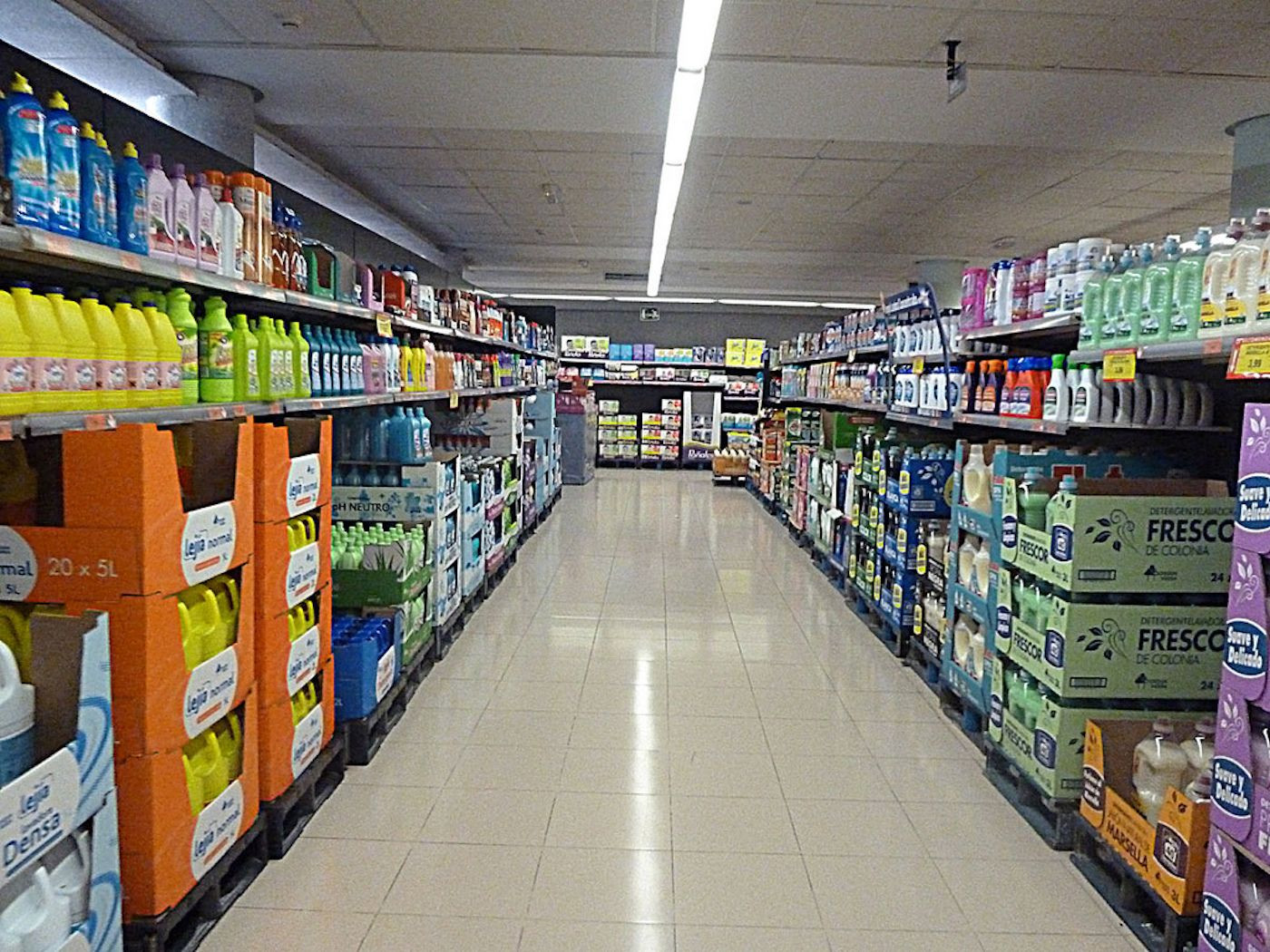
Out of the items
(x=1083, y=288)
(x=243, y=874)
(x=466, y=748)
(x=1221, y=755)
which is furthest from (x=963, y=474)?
(x=243, y=874)

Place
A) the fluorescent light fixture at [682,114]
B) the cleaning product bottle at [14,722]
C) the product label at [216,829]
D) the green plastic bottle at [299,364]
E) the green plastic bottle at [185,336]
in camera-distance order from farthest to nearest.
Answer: the fluorescent light fixture at [682,114] < the green plastic bottle at [299,364] < the green plastic bottle at [185,336] < the product label at [216,829] < the cleaning product bottle at [14,722]

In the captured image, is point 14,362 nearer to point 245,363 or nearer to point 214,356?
point 214,356

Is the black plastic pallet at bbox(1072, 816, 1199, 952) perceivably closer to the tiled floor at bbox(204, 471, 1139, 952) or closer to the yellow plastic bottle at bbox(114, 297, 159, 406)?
the tiled floor at bbox(204, 471, 1139, 952)

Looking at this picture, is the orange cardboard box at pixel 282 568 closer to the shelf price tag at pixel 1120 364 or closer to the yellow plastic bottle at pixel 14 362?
the yellow plastic bottle at pixel 14 362

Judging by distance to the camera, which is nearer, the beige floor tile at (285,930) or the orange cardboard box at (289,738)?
the beige floor tile at (285,930)

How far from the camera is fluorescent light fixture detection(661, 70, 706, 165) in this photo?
521 centimetres

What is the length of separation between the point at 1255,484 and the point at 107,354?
2893 millimetres

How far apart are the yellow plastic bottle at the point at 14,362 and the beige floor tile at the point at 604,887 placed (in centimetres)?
200

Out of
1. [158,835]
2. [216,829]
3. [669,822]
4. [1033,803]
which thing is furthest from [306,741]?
[1033,803]

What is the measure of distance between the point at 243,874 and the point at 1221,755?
289cm

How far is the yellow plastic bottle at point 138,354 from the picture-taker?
2.40 metres

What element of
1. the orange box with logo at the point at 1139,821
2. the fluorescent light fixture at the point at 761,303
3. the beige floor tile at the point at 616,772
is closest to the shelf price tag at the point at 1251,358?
the orange box with logo at the point at 1139,821

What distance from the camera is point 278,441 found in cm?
313

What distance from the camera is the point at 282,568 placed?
319 cm
